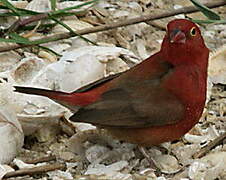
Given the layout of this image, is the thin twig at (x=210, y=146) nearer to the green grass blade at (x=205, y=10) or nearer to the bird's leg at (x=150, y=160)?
the bird's leg at (x=150, y=160)

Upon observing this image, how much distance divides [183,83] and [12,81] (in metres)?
0.76

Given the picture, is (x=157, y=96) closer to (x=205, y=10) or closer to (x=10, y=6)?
(x=205, y=10)

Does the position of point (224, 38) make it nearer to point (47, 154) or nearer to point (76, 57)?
point (76, 57)

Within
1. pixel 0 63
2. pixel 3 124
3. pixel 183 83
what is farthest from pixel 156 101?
pixel 0 63

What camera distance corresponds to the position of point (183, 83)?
9.69 ft

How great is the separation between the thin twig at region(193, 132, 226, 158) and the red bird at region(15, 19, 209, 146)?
0.44 ft

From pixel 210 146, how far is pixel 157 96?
32cm

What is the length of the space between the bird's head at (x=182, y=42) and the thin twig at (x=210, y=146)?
1.11 ft

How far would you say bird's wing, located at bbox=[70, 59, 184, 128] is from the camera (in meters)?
2.91

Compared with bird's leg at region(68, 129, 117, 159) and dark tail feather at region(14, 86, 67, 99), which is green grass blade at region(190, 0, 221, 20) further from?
dark tail feather at region(14, 86, 67, 99)

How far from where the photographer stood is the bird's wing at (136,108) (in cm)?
291

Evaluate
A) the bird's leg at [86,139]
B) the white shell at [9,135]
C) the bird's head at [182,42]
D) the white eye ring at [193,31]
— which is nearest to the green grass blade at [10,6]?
the white shell at [9,135]

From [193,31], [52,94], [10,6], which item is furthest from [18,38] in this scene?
[193,31]

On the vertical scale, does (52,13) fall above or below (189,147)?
above
